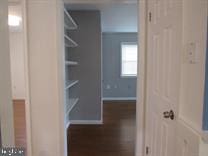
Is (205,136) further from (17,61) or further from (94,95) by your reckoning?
(17,61)

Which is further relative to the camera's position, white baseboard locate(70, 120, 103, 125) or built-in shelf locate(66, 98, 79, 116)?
white baseboard locate(70, 120, 103, 125)

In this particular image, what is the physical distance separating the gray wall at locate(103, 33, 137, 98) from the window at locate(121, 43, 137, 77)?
0.50ft

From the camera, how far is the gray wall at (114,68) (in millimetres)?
7055

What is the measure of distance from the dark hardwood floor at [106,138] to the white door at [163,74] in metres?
0.92

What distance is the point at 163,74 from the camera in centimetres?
173

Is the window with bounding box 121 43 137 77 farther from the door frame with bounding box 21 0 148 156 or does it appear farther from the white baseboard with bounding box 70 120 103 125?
the door frame with bounding box 21 0 148 156

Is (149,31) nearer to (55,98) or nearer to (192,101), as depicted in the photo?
(192,101)

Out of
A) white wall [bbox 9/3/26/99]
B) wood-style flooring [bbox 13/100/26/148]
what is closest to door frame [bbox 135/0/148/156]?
wood-style flooring [bbox 13/100/26/148]

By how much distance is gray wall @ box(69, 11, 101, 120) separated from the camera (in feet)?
13.7

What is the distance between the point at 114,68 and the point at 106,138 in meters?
3.91

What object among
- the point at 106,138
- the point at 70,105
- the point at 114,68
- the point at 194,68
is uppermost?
the point at 194,68

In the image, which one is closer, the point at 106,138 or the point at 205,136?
the point at 205,136

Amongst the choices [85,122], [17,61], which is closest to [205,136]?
[85,122]

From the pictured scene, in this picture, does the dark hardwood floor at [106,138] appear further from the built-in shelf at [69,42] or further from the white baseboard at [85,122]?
the built-in shelf at [69,42]
